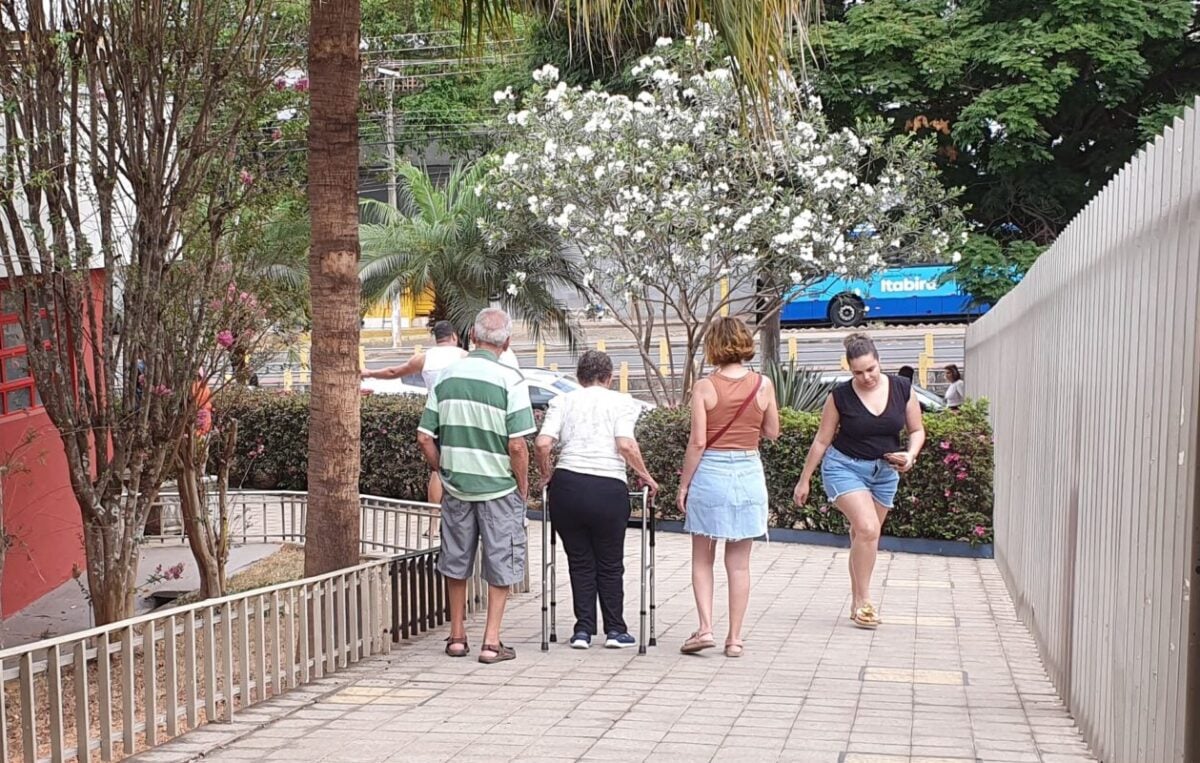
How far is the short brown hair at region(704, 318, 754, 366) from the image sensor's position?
762 centimetres

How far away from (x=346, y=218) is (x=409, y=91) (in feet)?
114

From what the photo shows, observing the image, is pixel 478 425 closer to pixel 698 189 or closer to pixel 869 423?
pixel 869 423

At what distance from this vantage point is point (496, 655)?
24.3ft

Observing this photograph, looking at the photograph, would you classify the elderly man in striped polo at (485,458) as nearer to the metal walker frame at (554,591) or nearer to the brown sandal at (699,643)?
the metal walker frame at (554,591)

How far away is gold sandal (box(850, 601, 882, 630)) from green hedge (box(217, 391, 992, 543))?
4.46 m

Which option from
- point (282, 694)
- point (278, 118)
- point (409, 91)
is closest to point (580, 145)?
point (278, 118)

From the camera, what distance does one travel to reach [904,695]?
666cm

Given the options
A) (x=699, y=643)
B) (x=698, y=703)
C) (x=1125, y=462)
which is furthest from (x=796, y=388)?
(x=1125, y=462)

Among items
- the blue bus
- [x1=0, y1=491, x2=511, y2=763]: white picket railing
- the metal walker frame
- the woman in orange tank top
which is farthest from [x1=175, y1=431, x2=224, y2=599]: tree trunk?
the blue bus

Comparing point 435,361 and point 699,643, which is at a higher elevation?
point 435,361

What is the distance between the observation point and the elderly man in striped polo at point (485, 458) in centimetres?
737

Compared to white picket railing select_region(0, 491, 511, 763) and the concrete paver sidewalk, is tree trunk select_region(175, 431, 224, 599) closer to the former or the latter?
white picket railing select_region(0, 491, 511, 763)

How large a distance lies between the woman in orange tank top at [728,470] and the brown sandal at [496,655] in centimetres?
93

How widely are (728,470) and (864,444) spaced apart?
44.6 inches
